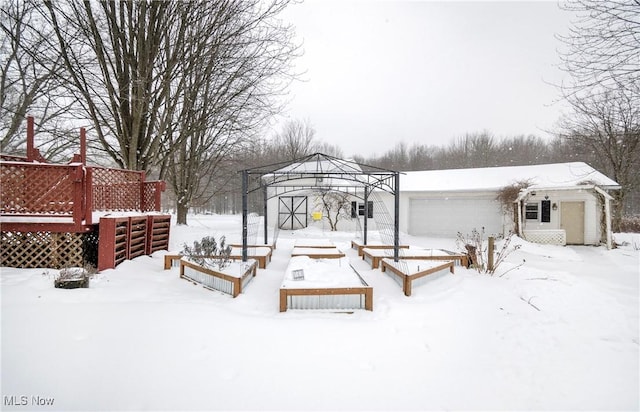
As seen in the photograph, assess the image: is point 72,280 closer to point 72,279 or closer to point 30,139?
point 72,279

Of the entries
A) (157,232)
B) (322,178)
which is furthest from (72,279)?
(322,178)

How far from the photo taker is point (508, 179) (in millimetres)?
13984

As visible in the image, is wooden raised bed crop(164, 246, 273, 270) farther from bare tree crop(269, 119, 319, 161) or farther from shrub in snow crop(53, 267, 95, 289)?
bare tree crop(269, 119, 319, 161)

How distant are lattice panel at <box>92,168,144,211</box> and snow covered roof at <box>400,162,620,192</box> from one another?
1182 cm

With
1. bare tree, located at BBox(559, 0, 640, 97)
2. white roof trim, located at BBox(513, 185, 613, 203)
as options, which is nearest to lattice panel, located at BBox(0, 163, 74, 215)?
bare tree, located at BBox(559, 0, 640, 97)

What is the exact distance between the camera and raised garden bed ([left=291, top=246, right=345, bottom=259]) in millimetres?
7281

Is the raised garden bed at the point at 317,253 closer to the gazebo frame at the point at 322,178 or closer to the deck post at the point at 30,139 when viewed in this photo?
the gazebo frame at the point at 322,178

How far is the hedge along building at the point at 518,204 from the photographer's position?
37.9ft

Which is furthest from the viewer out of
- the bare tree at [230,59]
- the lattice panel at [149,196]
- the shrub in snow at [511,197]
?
the shrub in snow at [511,197]

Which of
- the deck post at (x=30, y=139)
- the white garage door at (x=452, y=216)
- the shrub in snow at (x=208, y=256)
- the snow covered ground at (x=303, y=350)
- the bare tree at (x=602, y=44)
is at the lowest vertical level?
the snow covered ground at (x=303, y=350)

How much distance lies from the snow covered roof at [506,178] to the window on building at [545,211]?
956mm

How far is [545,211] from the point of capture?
1255 cm

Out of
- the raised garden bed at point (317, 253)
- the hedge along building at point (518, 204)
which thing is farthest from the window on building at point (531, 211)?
the raised garden bed at point (317, 253)

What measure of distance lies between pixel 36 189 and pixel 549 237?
16244 mm
